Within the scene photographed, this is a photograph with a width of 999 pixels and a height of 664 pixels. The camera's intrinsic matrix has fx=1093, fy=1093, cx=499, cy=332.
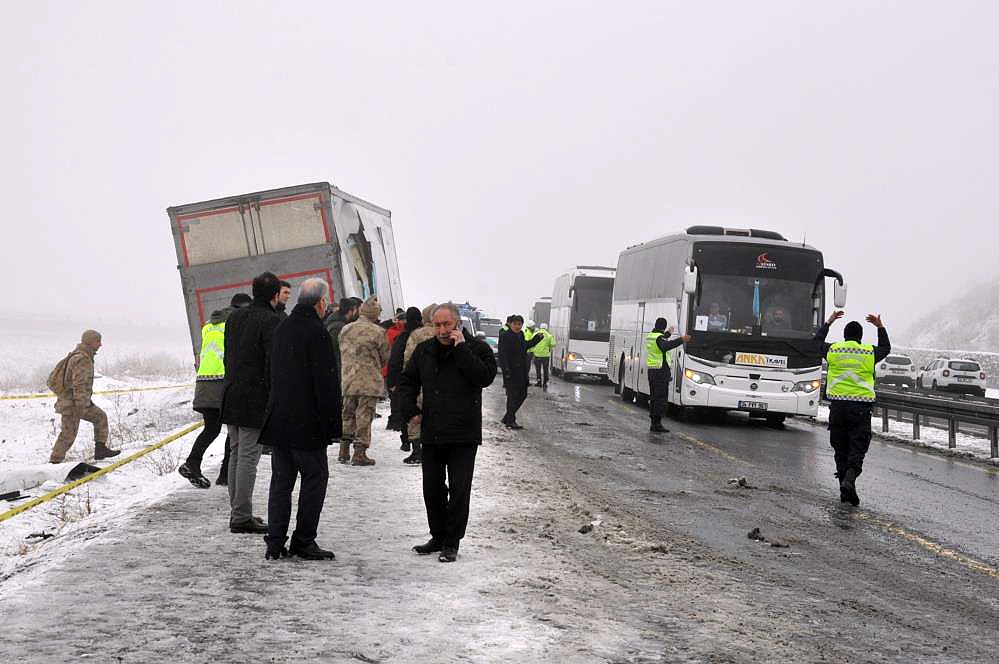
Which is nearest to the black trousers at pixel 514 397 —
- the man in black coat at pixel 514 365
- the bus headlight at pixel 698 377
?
the man in black coat at pixel 514 365

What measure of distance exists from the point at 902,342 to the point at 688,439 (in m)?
104

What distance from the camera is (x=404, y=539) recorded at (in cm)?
871

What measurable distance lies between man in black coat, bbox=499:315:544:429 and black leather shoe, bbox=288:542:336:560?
441 inches

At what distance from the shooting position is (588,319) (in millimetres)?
36875

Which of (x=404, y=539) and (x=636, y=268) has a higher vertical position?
(x=636, y=268)

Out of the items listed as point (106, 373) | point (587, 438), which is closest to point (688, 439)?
point (587, 438)

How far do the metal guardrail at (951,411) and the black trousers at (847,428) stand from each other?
7031 mm

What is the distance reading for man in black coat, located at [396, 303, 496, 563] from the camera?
7930 mm

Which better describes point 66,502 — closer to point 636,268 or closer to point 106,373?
point 636,268

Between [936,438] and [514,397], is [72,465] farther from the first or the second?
[936,438]

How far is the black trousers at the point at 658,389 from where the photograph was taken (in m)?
19.5

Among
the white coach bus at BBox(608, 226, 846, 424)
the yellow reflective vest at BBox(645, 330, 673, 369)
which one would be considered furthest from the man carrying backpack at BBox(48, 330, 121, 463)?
the white coach bus at BBox(608, 226, 846, 424)

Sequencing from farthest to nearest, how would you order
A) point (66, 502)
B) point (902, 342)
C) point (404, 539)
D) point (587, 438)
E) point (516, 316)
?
point (902, 342), point (516, 316), point (587, 438), point (66, 502), point (404, 539)

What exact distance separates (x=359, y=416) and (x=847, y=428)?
18.5ft
